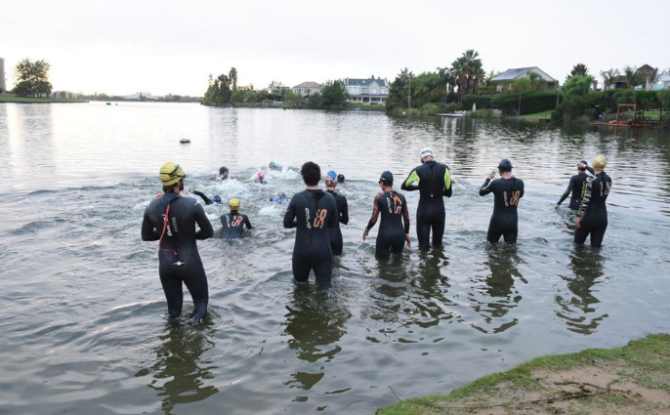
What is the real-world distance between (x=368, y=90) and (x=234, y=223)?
18220cm

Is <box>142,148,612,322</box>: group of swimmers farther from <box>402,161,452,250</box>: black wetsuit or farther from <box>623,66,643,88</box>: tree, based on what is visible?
<box>623,66,643,88</box>: tree

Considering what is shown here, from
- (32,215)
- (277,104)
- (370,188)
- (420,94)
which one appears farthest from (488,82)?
(32,215)

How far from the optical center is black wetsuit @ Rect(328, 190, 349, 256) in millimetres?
10164

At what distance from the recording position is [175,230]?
703 centimetres

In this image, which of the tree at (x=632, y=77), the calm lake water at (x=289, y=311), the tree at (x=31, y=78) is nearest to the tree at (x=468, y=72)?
the tree at (x=632, y=77)

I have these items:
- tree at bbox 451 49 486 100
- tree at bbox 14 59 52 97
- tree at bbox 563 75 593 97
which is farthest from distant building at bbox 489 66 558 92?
tree at bbox 14 59 52 97

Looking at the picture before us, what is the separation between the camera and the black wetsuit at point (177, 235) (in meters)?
6.98

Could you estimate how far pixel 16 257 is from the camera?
11.3m

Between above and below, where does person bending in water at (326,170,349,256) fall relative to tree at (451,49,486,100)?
below

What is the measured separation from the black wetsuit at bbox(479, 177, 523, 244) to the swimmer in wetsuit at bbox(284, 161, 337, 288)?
432 centimetres

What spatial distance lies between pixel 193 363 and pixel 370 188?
15245mm

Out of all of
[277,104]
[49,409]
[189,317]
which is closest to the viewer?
[49,409]

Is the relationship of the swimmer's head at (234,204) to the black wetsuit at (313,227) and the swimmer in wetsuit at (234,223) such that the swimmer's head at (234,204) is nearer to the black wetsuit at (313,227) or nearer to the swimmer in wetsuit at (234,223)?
the swimmer in wetsuit at (234,223)

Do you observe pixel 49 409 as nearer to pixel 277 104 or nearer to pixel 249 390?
pixel 249 390
